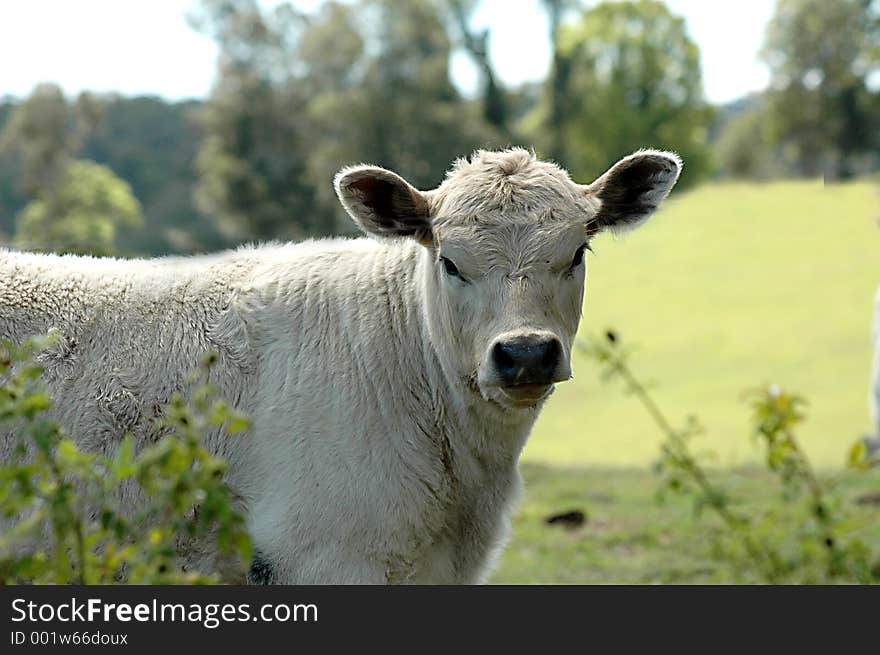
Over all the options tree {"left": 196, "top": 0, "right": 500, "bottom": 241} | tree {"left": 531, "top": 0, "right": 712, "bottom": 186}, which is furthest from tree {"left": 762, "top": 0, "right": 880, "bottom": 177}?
tree {"left": 196, "top": 0, "right": 500, "bottom": 241}

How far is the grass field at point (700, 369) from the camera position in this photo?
9562mm

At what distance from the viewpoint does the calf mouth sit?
390cm

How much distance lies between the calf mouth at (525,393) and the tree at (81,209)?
181ft

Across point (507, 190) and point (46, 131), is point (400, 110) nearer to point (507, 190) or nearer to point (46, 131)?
point (46, 131)

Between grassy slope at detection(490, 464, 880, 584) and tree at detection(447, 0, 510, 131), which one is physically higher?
tree at detection(447, 0, 510, 131)

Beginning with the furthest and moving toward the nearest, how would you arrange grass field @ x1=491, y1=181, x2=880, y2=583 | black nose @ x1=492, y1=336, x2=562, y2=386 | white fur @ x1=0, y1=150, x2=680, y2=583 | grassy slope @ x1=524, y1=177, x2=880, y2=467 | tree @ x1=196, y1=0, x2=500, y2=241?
tree @ x1=196, y1=0, x2=500, y2=241, grassy slope @ x1=524, y1=177, x2=880, y2=467, grass field @ x1=491, y1=181, x2=880, y2=583, white fur @ x1=0, y1=150, x2=680, y2=583, black nose @ x1=492, y1=336, x2=562, y2=386

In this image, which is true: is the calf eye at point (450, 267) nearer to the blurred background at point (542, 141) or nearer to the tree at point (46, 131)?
the blurred background at point (542, 141)

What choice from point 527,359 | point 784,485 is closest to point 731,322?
point 784,485

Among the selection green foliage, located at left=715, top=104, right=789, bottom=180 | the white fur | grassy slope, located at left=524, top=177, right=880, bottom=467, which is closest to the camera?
the white fur

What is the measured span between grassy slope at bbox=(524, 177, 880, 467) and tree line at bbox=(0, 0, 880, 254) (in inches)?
829

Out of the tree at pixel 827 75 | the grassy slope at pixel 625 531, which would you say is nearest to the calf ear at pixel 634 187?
the grassy slope at pixel 625 531

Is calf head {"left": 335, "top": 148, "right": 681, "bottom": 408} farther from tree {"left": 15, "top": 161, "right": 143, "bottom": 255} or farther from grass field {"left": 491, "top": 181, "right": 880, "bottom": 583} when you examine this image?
tree {"left": 15, "top": 161, "right": 143, "bottom": 255}
